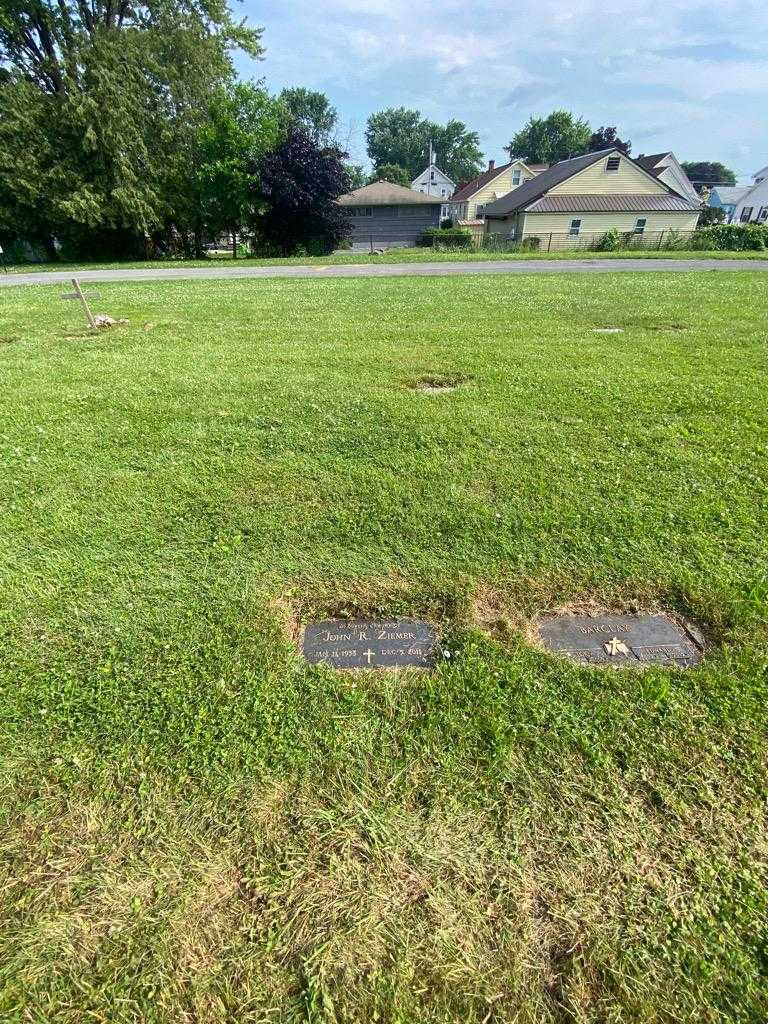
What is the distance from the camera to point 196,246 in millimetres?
26891

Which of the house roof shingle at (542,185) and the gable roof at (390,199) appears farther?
the gable roof at (390,199)

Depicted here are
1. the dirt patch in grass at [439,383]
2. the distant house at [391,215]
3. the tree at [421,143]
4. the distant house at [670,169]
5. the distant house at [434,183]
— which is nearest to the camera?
the dirt patch in grass at [439,383]

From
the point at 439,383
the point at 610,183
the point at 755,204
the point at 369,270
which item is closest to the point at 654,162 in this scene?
the point at 755,204

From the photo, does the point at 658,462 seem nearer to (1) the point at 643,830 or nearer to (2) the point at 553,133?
(1) the point at 643,830

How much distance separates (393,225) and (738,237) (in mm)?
23201

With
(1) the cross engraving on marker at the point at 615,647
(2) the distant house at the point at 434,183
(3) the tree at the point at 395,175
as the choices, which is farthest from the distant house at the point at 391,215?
(1) the cross engraving on marker at the point at 615,647

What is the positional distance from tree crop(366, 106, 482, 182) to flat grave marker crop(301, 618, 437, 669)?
9086 cm

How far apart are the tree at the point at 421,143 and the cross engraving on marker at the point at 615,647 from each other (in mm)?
90948

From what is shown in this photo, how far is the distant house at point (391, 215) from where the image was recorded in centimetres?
3697

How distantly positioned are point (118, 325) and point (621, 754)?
29.6 feet

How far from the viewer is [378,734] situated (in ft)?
5.85

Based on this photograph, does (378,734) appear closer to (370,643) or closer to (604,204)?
(370,643)

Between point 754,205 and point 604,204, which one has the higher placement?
point 754,205

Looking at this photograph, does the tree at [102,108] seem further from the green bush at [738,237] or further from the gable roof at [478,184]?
the gable roof at [478,184]
